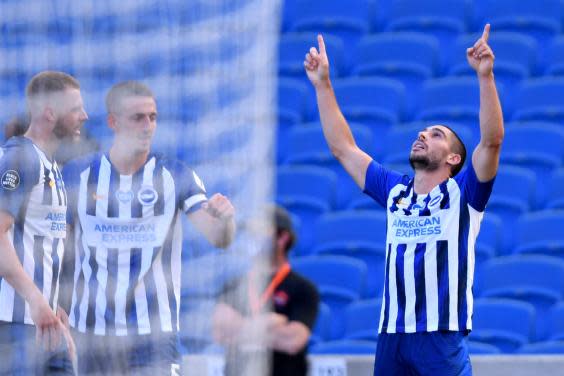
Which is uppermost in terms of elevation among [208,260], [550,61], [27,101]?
[550,61]

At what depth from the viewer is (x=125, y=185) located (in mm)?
4039

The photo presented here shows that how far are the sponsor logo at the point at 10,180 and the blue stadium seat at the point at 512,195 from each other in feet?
12.9

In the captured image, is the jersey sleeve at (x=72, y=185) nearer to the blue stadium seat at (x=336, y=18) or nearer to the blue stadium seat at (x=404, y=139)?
the blue stadium seat at (x=404, y=139)

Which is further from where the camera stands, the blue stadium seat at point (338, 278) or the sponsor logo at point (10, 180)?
the blue stadium seat at point (338, 278)

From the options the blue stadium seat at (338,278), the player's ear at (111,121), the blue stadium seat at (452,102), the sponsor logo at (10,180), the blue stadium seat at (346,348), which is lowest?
the blue stadium seat at (346,348)

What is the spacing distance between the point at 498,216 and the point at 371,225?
2.44 feet

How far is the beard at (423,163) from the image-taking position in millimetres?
4645

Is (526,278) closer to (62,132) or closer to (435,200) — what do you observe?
(435,200)

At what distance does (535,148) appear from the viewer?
770cm

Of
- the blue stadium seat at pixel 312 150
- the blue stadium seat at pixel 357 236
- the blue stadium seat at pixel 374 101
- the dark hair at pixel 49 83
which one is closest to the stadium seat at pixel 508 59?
the blue stadium seat at pixel 374 101

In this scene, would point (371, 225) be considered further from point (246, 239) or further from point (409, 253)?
point (246, 239)

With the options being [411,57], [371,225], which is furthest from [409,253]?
[411,57]

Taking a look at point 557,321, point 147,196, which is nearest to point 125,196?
point 147,196

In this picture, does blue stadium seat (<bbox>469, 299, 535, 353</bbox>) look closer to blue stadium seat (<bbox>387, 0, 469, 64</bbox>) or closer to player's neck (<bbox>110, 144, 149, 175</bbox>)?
blue stadium seat (<bbox>387, 0, 469, 64</bbox>)
